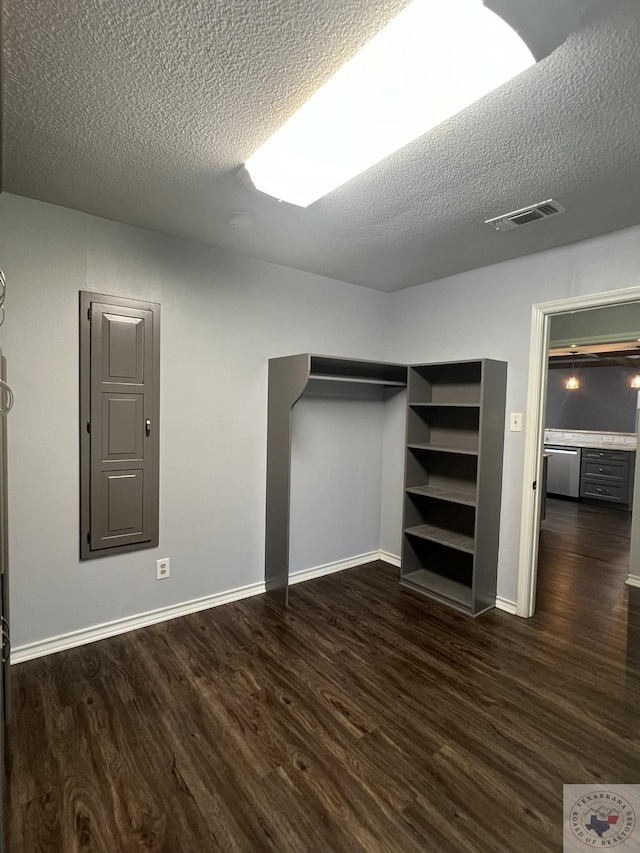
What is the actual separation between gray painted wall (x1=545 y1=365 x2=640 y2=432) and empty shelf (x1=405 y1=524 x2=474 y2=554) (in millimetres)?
4596

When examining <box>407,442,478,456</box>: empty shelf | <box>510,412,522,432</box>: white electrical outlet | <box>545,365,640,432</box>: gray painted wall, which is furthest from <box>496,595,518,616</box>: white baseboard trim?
<box>545,365,640,432</box>: gray painted wall

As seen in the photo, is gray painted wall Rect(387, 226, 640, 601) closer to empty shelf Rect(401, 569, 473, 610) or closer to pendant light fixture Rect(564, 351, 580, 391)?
empty shelf Rect(401, 569, 473, 610)

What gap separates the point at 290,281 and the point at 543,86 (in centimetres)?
209

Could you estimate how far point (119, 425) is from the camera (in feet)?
8.23

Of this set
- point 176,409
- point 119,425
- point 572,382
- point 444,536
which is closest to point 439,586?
point 444,536

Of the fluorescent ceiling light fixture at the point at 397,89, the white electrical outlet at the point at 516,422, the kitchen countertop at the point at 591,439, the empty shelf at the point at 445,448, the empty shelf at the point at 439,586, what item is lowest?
the empty shelf at the point at 439,586

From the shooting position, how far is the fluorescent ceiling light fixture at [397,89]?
1.15 metres

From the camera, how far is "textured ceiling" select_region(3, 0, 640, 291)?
1183mm

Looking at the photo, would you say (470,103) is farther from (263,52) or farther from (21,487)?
(21,487)

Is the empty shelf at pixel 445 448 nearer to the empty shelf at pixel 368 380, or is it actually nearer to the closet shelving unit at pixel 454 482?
the closet shelving unit at pixel 454 482

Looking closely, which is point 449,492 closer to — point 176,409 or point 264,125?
point 176,409

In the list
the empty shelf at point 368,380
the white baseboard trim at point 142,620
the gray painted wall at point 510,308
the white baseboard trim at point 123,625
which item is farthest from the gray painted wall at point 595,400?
the white baseboard trim at point 123,625

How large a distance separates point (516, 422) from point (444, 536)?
997 mm

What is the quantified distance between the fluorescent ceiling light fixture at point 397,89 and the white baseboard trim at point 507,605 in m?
2.84
